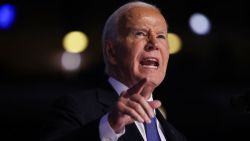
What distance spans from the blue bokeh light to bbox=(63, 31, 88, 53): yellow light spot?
1.93 ft

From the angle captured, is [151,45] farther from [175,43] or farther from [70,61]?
[70,61]

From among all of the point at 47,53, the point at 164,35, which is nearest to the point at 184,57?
the point at 47,53

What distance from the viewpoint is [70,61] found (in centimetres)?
672

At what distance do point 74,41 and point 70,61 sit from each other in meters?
0.37

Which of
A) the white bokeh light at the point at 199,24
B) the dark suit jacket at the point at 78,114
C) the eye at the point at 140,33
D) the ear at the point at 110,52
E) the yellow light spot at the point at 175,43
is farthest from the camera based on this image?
the yellow light spot at the point at 175,43

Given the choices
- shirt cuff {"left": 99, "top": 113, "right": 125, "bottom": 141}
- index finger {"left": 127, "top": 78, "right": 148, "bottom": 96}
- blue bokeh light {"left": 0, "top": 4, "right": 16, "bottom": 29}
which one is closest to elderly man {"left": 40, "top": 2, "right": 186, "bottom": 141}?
shirt cuff {"left": 99, "top": 113, "right": 125, "bottom": 141}

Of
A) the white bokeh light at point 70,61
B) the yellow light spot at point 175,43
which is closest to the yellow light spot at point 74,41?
the white bokeh light at point 70,61

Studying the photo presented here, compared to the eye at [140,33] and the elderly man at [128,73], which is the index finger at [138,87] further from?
the eye at [140,33]

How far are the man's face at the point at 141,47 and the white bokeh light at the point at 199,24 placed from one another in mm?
3566

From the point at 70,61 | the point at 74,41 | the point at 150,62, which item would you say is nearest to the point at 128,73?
the point at 150,62

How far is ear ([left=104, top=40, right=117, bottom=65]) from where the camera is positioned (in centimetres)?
287

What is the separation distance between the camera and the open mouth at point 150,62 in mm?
2707

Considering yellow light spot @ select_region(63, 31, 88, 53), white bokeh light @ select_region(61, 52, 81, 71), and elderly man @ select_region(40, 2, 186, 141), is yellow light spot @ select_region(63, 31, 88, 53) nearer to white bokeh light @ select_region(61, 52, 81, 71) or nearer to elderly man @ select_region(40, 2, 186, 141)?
white bokeh light @ select_region(61, 52, 81, 71)

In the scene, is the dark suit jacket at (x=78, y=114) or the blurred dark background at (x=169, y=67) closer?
the dark suit jacket at (x=78, y=114)
